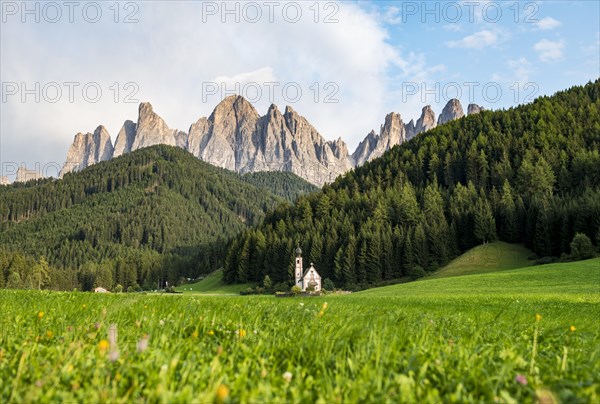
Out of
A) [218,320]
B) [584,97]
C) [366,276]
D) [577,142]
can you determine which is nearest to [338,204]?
[366,276]

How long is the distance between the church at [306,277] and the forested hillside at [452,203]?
Answer: 3.83 meters

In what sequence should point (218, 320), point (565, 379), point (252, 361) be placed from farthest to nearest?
point (218, 320)
point (252, 361)
point (565, 379)

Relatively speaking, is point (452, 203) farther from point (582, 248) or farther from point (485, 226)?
point (582, 248)

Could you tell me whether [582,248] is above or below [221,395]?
above

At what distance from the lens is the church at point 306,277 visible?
81.7m

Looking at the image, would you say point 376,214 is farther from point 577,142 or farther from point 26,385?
point 26,385

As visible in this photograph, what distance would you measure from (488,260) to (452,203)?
2098 centimetres

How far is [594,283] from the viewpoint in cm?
3706

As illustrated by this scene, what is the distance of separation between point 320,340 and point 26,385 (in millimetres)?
2555

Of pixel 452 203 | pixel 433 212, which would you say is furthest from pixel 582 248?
pixel 452 203

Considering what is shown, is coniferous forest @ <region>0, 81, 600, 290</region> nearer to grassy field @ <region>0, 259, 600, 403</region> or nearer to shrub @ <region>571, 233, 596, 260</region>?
shrub @ <region>571, 233, 596, 260</region>

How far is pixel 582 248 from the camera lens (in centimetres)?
6222

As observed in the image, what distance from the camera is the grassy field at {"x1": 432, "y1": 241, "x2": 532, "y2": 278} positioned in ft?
243

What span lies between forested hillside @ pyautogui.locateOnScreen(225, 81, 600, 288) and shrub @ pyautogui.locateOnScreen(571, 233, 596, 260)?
378 centimetres
